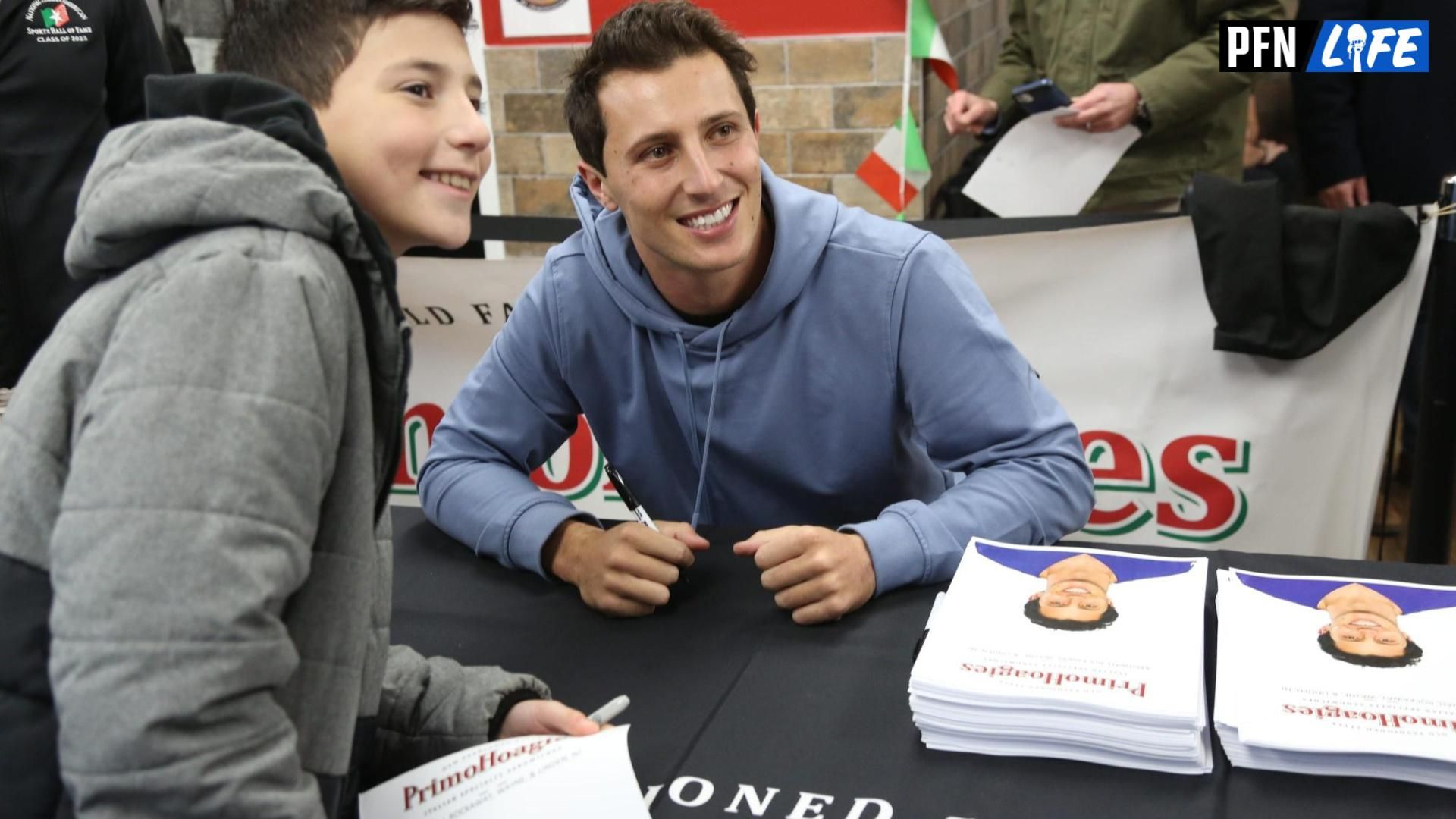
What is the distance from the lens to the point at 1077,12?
2.96 meters

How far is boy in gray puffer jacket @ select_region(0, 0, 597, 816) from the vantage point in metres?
0.75

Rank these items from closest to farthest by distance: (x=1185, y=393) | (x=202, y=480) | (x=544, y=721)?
(x=202, y=480) < (x=544, y=721) < (x=1185, y=393)

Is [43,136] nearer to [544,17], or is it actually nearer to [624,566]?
[544,17]

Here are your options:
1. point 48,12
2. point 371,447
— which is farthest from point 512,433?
point 48,12

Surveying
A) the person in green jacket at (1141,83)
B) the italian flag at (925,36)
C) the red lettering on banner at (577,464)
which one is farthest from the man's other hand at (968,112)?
the red lettering on banner at (577,464)

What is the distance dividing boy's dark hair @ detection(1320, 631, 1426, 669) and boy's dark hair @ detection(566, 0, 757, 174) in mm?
1109

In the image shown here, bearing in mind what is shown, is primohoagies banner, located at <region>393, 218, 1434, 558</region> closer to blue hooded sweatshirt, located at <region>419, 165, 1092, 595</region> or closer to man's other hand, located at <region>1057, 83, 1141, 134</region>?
man's other hand, located at <region>1057, 83, 1141, 134</region>

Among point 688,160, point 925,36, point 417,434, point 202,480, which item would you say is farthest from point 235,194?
point 925,36

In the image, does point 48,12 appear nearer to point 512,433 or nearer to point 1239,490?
point 512,433

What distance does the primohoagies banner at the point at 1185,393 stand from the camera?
96.9 inches

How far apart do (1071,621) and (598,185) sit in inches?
42.3

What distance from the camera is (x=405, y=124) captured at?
109 cm

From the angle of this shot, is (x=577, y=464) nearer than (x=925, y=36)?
Yes

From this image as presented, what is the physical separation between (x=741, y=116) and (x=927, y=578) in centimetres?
74
